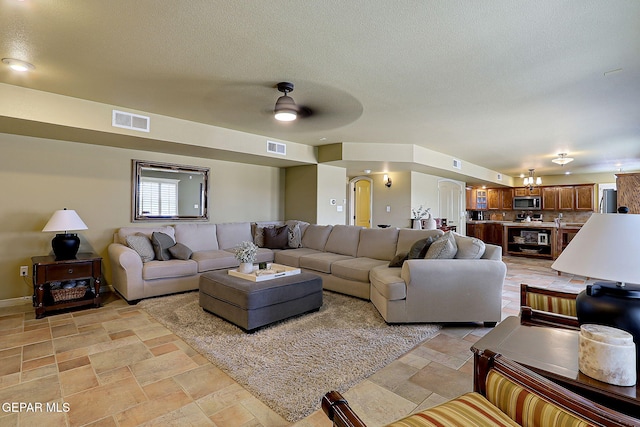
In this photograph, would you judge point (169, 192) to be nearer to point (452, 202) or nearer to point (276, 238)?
point (276, 238)

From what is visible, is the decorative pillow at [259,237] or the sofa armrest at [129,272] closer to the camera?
the sofa armrest at [129,272]

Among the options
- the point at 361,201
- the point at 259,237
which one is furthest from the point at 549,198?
the point at 259,237

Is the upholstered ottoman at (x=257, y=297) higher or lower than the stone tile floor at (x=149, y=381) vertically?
higher

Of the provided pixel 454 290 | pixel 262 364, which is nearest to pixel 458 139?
pixel 454 290

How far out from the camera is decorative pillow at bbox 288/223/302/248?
562 centimetres

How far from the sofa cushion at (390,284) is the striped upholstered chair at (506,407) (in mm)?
1959

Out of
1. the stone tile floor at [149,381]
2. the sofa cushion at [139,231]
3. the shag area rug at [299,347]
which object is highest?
the sofa cushion at [139,231]

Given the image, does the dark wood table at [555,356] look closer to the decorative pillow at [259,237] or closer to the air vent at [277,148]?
the decorative pillow at [259,237]

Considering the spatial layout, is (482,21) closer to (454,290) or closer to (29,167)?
(454,290)

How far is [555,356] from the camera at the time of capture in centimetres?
133

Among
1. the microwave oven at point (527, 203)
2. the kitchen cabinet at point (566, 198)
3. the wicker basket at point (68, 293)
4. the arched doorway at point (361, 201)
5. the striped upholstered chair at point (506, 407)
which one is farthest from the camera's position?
the microwave oven at point (527, 203)

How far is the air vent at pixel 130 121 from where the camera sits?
12.6ft

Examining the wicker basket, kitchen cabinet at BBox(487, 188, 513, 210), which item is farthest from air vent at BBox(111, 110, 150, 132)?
kitchen cabinet at BBox(487, 188, 513, 210)

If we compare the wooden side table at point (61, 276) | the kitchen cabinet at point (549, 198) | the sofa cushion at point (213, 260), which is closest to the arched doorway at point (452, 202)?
the kitchen cabinet at point (549, 198)
